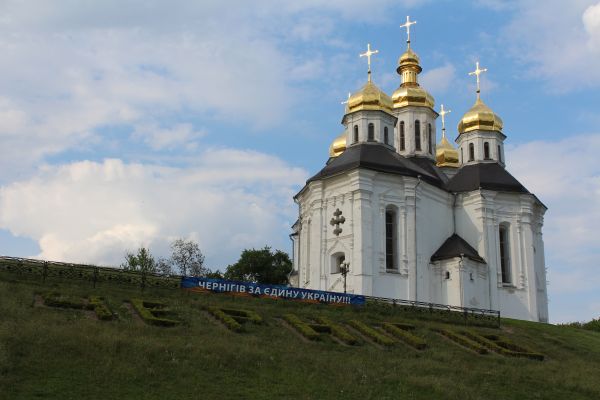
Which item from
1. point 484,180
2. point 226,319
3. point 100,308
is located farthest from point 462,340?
point 484,180

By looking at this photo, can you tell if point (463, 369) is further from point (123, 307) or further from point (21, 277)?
point (21, 277)

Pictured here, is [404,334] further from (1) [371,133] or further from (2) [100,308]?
(1) [371,133]

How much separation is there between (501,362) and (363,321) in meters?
5.66

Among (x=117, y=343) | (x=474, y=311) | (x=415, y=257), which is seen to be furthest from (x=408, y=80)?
(x=117, y=343)

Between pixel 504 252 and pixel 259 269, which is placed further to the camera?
pixel 259 269

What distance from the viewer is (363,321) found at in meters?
28.2

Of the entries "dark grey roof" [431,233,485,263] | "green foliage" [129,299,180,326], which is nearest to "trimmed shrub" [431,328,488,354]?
"green foliage" [129,299,180,326]

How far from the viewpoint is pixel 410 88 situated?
5106cm

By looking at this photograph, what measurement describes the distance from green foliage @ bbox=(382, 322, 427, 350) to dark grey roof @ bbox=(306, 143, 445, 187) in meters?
13.5

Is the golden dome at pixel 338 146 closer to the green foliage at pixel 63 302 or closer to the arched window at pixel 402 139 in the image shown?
the arched window at pixel 402 139

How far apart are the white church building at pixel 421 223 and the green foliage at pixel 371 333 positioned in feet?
33.1

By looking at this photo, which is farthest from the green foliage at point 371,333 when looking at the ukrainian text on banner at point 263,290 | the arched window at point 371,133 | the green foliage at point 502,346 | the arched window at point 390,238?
the arched window at point 371,133

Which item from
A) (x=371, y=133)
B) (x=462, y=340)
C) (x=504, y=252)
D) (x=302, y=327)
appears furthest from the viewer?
(x=504, y=252)

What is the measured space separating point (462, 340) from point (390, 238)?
14.0m
